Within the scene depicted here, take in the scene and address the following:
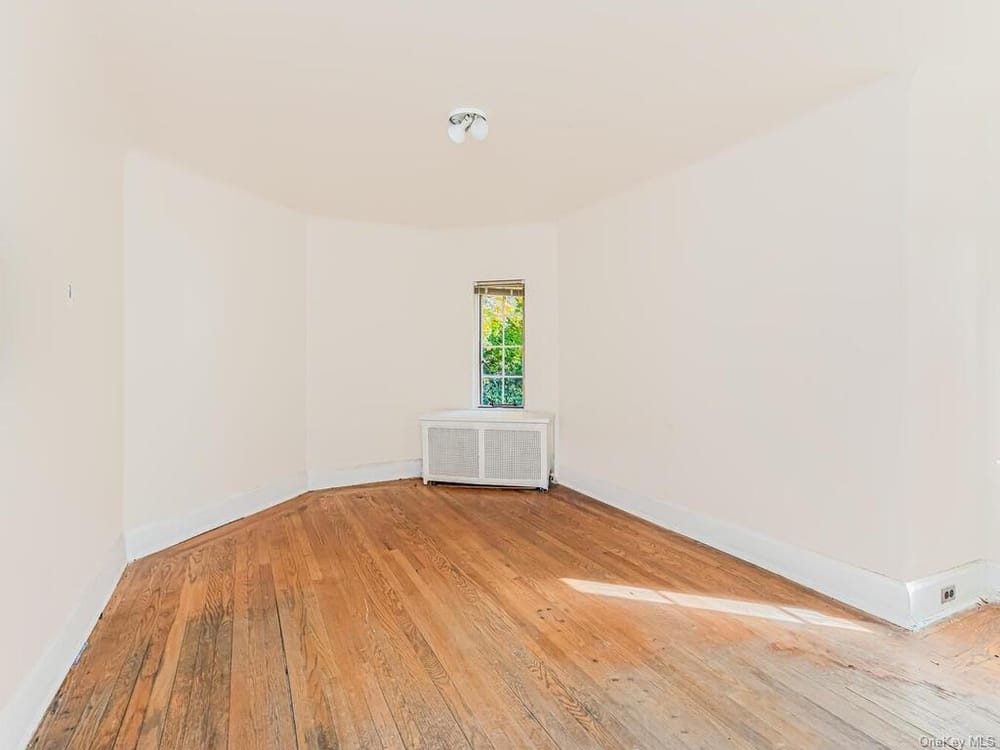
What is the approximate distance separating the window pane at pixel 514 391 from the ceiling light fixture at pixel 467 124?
8.48 feet

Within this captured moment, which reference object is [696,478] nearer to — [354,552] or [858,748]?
[858,748]

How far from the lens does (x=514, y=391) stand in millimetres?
4812

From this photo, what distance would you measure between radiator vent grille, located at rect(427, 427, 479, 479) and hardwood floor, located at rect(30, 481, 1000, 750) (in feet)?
4.53

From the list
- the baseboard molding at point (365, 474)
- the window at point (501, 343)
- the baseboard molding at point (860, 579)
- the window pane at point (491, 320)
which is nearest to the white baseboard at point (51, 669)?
the baseboard molding at point (365, 474)

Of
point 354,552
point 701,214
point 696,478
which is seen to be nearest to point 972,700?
point 696,478

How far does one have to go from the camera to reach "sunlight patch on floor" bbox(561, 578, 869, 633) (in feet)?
7.05

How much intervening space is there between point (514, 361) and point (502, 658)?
3127mm

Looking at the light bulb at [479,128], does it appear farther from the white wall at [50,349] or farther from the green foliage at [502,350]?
the green foliage at [502,350]

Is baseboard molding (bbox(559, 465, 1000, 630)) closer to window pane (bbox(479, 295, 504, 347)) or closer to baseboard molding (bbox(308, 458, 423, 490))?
window pane (bbox(479, 295, 504, 347))

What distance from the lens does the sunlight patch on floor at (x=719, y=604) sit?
2148mm

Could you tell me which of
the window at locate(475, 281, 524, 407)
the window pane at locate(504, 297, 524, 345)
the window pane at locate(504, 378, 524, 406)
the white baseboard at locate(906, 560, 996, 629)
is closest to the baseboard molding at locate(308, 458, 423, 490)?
the window at locate(475, 281, 524, 407)

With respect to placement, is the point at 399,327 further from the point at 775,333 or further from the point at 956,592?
the point at 956,592

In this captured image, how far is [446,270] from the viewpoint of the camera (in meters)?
4.73

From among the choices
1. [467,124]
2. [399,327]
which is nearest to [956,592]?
[467,124]
